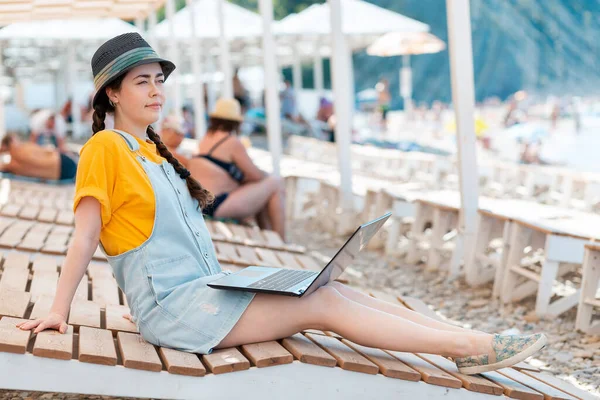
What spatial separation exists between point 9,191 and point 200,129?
4040mm

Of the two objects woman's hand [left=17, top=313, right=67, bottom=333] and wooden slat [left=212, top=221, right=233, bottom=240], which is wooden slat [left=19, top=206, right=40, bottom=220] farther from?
woman's hand [left=17, top=313, right=67, bottom=333]

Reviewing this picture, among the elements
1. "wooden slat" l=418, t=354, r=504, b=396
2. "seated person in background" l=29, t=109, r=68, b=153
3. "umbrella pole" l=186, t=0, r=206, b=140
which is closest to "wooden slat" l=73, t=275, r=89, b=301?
"wooden slat" l=418, t=354, r=504, b=396

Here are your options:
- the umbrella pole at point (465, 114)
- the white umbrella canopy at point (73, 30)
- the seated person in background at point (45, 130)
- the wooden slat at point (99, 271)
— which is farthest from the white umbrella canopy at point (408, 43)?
the wooden slat at point (99, 271)

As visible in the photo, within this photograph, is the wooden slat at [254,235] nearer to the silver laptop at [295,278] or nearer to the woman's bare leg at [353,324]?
the silver laptop at [295,278]

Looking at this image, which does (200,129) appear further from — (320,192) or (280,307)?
(280,307)

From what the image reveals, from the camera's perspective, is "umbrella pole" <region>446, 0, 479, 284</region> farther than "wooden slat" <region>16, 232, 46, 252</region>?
Yes

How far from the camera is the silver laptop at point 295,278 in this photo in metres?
2.80

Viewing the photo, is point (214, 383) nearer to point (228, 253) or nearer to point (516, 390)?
point (516, 390)

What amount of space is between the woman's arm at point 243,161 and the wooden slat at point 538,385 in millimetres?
3822

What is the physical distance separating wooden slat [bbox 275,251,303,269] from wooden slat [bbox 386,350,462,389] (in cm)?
195

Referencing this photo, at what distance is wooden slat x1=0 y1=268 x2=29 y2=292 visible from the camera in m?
3.71

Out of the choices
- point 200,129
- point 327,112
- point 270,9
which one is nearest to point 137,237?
point 270,9

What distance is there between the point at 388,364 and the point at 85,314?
1.14 metres

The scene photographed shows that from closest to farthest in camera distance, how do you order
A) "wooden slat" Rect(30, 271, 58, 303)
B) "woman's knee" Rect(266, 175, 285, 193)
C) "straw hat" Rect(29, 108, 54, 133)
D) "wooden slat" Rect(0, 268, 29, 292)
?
"wooden slat" Rect(30, 271, 58, 303) < "wooden slat" Rect(0, 268, 29, 292) < "woman's knee" Rect(266, 175, 285, 193) < "straw hat" Rect(29, 108, 54, 133)
